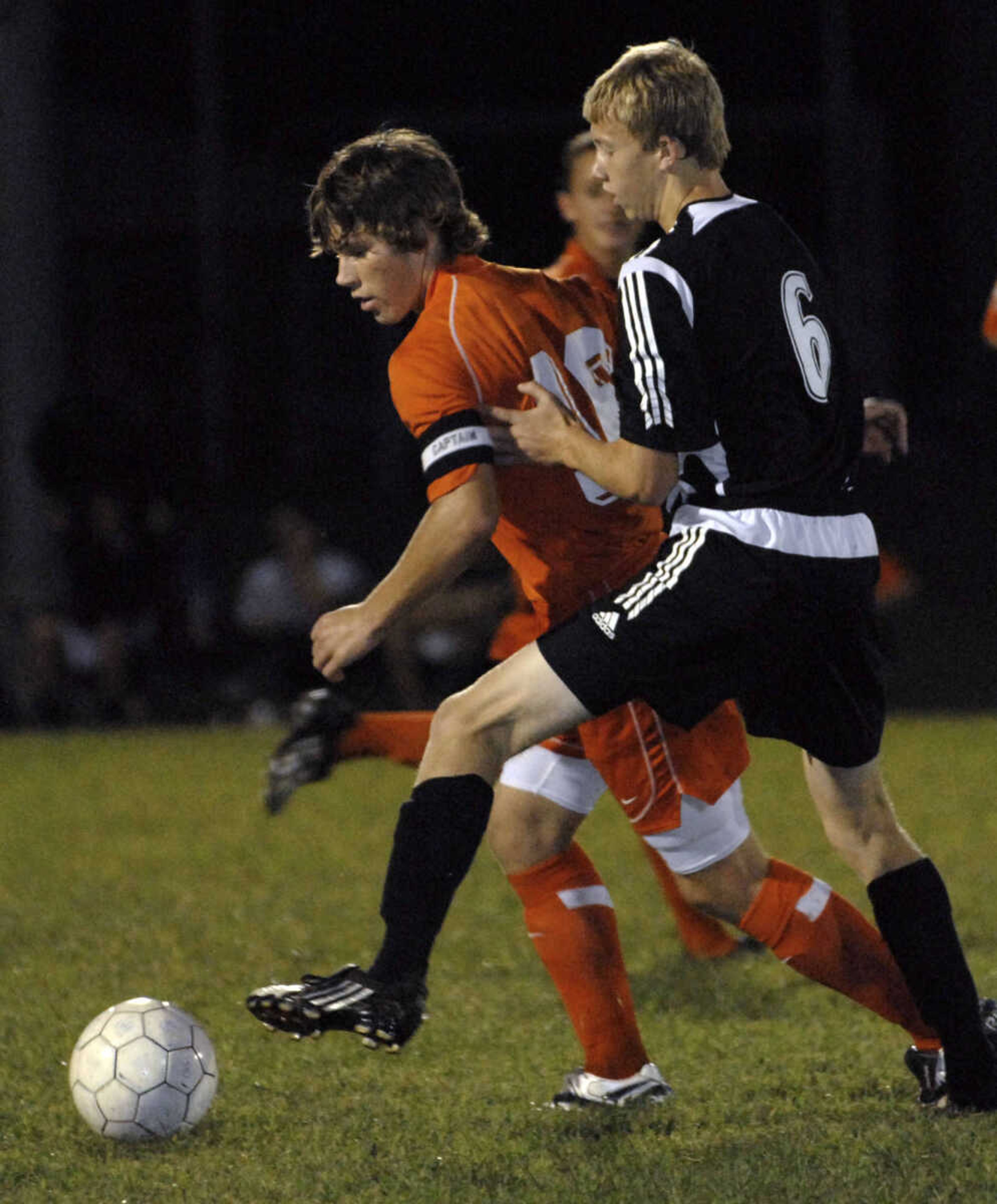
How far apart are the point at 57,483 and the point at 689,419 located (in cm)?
1005

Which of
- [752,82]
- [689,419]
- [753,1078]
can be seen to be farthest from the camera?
[752,82]

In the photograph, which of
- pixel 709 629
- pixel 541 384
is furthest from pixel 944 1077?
pixel 541 384

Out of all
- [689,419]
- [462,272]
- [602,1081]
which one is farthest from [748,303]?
[602,1081]

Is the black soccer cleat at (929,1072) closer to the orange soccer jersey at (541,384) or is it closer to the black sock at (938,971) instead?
the black sock at (938,971)

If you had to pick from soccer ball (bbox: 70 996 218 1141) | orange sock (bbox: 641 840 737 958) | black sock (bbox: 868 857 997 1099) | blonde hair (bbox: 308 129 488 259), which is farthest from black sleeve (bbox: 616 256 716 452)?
orange sock (bbox: 641 840 737 958)

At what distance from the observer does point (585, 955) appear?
3799 mm

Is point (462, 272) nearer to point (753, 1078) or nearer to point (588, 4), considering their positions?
point (753, 1078)

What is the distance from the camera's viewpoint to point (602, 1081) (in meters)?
3.76

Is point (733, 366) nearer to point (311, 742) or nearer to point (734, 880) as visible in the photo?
point (734, 880)

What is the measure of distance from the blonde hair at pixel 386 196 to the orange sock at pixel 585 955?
126 centimetres

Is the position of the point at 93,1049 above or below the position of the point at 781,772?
above

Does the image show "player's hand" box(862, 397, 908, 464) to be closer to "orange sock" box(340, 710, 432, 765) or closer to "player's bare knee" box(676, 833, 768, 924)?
"player's bare knee" box(676, 833, 768, 924)

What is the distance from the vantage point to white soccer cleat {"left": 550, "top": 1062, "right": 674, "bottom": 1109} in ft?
12.3

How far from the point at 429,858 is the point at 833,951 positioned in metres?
0.93
